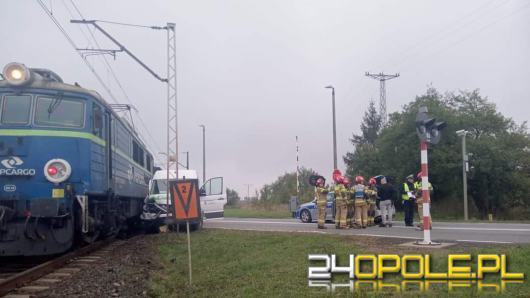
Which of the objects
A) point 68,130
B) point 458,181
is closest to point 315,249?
point 68,130

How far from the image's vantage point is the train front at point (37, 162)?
1098 centimetres

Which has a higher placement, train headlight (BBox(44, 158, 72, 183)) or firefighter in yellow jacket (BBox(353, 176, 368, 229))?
train headlight (BBox(44, 158, 72, 183))

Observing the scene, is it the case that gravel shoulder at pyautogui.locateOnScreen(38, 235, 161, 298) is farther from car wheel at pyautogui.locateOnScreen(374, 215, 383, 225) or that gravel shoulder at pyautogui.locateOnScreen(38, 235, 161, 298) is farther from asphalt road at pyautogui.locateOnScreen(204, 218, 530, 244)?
car wheel at pyautogui.locateOnScreen(374, 215, 383, 225)

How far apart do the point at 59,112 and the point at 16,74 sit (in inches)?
45.2

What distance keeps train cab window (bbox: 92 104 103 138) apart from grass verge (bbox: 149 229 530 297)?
3.34 m

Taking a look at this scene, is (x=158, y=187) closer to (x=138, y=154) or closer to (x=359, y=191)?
(x=138, y=154)

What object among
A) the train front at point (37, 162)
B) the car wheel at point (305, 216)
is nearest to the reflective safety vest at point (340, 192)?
the car wheel at point (305, 216)

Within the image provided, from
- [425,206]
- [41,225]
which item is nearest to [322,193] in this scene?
[425,206]

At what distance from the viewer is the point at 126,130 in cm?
1833

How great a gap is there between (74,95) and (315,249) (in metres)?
6.29

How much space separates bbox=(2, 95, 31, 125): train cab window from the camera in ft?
38.2

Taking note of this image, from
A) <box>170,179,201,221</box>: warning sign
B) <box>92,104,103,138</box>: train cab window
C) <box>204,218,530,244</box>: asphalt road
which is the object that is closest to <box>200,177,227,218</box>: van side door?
<box>204,218,530,244</box>: asphalt road

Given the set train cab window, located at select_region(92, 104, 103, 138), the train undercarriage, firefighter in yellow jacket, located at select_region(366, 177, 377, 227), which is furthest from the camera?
firefighter in yellow jacket, located at select_region(366, 177, 377, 227)

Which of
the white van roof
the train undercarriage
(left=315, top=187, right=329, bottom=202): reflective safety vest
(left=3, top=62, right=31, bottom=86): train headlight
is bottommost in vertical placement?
the train undercarriage
